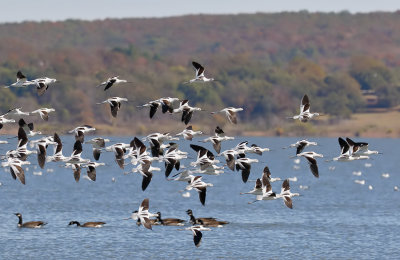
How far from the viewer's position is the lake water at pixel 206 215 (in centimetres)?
4631

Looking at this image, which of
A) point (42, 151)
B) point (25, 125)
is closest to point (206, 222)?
point (25, 125)

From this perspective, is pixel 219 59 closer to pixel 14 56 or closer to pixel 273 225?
pixel 14 56

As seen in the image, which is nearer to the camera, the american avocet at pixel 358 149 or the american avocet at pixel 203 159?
the american avocet at pixel 203 159

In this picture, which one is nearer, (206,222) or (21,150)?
(21,150)

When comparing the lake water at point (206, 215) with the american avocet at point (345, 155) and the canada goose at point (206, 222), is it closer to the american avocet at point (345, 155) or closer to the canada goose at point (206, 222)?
the canada goose at point (206, 222)

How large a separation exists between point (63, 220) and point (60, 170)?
168ft

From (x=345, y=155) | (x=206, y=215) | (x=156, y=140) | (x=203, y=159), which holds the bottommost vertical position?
(x=206, y=215)

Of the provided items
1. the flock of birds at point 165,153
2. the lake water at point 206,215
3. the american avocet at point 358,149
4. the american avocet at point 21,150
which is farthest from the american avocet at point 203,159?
the lake water at point 206,215

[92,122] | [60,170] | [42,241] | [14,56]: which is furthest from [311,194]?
[14,56]

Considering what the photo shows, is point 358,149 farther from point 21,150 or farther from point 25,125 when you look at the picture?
point 25,125

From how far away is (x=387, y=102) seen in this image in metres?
180

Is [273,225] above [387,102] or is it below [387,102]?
below

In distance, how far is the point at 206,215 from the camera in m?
59.6

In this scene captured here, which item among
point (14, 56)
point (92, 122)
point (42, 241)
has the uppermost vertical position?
point (14, 56)
